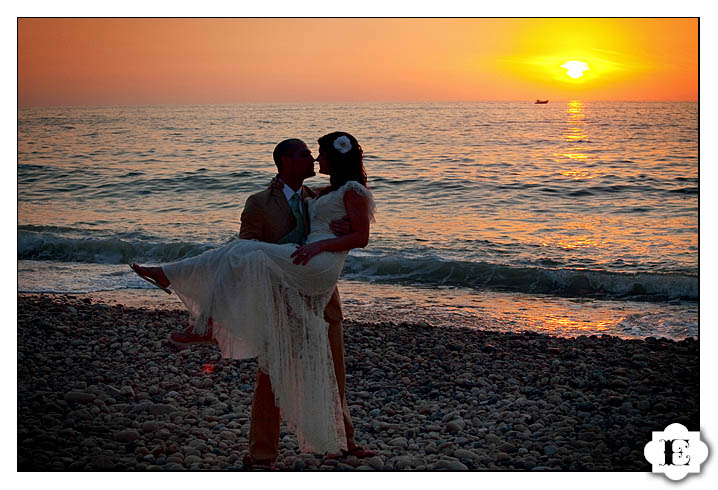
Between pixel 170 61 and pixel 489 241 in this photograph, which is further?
pixel 489 241

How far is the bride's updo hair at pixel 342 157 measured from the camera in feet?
13.5

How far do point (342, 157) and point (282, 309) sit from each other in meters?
0.96

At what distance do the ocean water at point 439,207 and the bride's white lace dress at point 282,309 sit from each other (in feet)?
11.4

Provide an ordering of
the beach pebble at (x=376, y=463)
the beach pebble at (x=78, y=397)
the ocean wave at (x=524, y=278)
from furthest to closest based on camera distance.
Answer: the ocean wave at (x=524, y=278) < the beach pebble at (x=78, y=397) < the beach pebble at (x=376, y=463)

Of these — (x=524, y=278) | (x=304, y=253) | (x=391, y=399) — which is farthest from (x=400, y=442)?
(x=524, y=278)

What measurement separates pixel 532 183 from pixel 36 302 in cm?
1516

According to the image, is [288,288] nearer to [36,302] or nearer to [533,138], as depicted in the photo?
[36,302]

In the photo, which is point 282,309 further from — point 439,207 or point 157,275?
point 439,207

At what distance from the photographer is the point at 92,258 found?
1364cm

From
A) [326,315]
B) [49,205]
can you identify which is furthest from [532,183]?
[326,315]

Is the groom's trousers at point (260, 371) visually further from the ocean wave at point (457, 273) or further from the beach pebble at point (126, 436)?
the ocean wave at point (457, 273)

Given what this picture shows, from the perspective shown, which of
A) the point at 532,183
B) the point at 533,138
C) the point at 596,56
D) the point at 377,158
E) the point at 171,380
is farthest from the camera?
the point at 533,138

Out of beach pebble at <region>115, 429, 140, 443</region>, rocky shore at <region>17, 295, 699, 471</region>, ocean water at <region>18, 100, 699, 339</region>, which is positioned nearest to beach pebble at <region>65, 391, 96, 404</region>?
rocky shore at <region>17, 295, 699, 471</region>

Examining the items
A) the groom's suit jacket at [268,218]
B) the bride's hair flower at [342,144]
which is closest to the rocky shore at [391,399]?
the groom's suit jacket at [268,218]
